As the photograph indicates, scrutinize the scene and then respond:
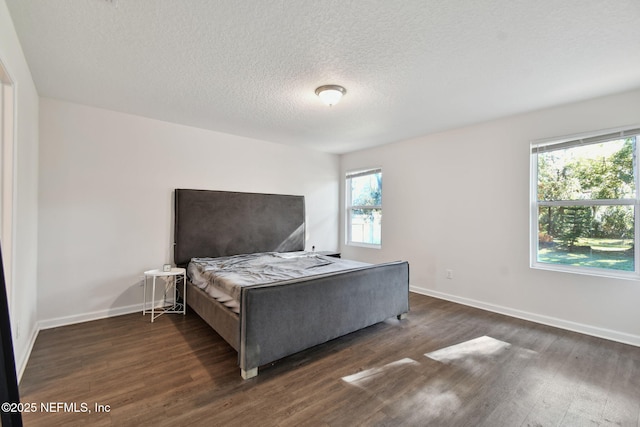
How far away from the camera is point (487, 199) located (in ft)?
12.2

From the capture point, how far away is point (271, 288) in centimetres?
220

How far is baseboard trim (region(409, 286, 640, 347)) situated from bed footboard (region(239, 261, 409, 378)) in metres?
1.25

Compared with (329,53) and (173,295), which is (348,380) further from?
(173,295)

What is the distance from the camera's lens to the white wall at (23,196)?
6.27 ft

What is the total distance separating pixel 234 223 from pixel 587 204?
4399mm

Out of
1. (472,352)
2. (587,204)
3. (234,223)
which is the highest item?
(587,204)

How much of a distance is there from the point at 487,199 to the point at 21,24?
479 centimetres

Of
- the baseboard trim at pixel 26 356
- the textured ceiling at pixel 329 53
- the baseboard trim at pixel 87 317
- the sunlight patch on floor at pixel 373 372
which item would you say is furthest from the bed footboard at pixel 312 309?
the baseboard trim at pixel 87 317

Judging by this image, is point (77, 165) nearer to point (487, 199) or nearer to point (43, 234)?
point (43, 234)

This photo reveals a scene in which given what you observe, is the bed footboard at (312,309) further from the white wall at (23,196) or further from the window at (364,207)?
the window at (364,207)

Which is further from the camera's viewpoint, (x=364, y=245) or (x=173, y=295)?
(x=364, y=245)

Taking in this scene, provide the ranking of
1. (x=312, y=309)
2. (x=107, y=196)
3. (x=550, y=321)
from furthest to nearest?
1. (x=107, y=196)
2. (x=550, y=321)
3. (x=312, y=309)

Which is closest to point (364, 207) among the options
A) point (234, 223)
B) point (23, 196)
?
point (234, 223)

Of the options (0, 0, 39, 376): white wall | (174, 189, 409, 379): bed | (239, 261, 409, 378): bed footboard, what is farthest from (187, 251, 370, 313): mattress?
(0, 0, 39, 376): white wall
